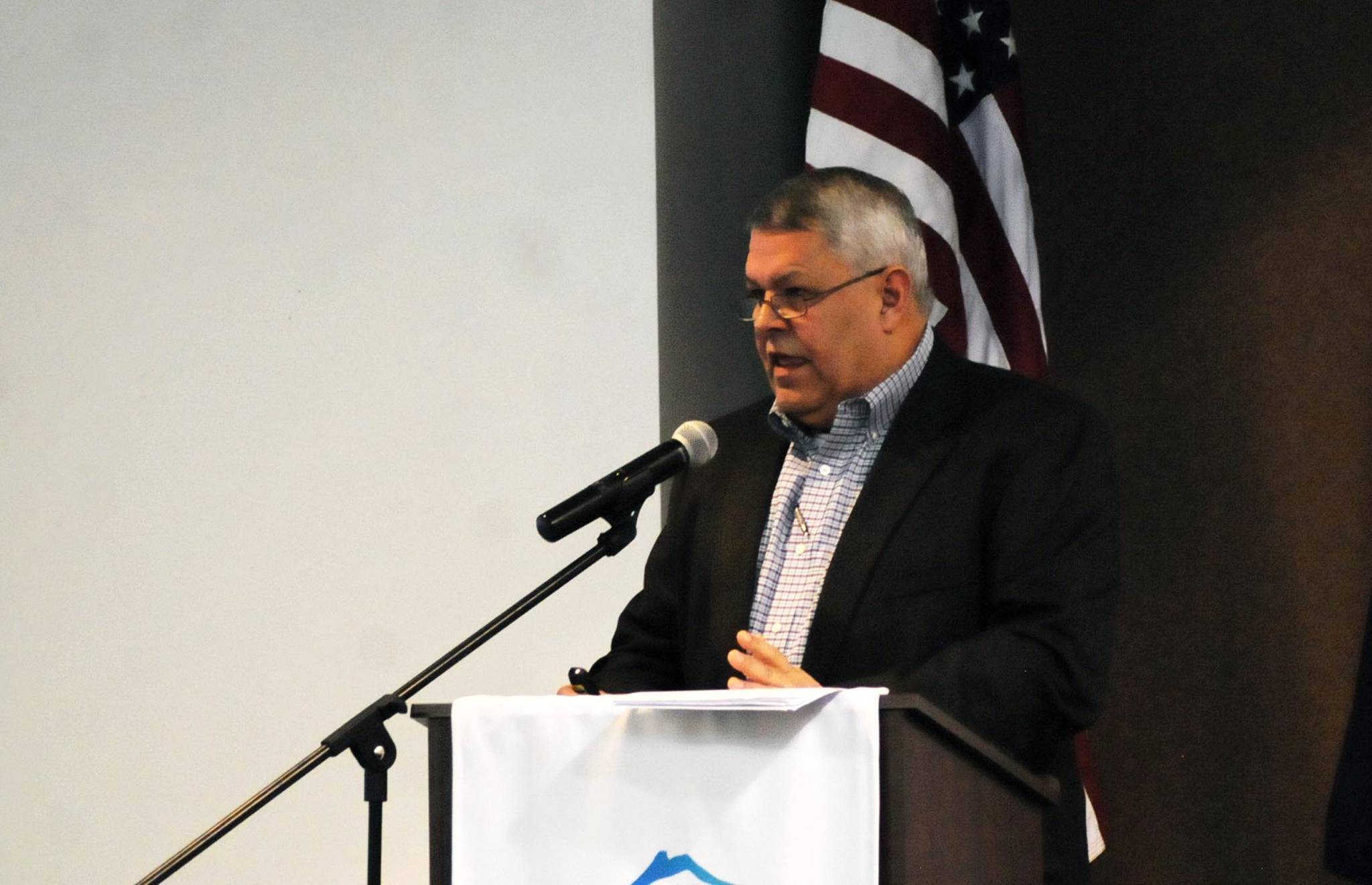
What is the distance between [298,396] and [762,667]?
2263 mm

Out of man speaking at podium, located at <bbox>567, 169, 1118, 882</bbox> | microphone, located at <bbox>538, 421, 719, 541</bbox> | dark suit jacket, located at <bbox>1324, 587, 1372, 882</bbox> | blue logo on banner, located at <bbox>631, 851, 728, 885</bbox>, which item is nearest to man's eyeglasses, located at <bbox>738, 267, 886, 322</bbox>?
man speaking at podium, located at <bbox>567, 169, 1118, 882</bbox>

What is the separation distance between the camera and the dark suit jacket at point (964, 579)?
187 centimetres

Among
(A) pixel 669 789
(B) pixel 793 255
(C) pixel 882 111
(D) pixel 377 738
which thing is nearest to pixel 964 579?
(B) pixel 793 255

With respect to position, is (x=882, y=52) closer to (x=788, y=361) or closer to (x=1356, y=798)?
(x=788, y=361)

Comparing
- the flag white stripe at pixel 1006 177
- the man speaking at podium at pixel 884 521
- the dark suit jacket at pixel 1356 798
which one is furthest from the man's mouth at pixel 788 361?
the dark suit jacket at pixel 1356 798

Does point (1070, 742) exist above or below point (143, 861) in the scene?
above

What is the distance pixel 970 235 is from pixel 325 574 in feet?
5.53

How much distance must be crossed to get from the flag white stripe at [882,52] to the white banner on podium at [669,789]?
1.77 metres

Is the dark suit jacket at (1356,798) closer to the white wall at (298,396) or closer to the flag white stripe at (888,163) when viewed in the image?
the flag white stripe at (888,163)

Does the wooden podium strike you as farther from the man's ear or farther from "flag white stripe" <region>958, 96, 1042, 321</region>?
"flag white stripe" <region>958, 96, 1042, 321</region>

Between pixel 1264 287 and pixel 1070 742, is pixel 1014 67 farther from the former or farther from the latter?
pixel 1070 742

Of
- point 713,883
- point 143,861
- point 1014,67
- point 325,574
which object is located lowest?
point 143,861

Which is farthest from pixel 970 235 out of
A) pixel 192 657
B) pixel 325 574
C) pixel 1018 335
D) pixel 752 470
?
pixel 192 657

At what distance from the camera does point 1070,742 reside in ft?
7.07
